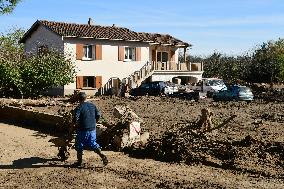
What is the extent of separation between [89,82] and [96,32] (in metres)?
4.44

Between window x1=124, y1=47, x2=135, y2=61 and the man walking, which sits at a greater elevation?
window x1=124, y1=47, x2=135, y2=61

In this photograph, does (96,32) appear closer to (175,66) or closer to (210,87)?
(175,66)

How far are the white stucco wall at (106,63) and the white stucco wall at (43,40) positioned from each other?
2.47 ft

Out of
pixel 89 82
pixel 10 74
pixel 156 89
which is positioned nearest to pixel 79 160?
pixel 10 74

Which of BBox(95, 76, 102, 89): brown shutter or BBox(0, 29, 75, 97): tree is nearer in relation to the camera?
BBox(0, 29, 75, 97): tree

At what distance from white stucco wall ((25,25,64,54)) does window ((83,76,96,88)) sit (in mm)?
3387

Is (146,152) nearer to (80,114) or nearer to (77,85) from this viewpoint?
(80,114)

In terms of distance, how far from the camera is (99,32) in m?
38.6

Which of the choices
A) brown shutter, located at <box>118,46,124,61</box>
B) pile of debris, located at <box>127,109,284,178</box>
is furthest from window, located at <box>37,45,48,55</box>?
pile of debris, located at <box>127,109,284,178</box>

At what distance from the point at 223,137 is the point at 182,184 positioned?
5.35 m

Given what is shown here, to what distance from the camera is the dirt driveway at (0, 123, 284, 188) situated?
923 centimetres

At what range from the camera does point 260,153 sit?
37.4 ft

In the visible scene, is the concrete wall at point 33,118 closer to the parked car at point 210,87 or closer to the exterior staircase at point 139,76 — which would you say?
the parked car at point 210,87

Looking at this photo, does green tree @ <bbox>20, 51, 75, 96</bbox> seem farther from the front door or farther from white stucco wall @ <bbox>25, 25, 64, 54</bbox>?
the front door
